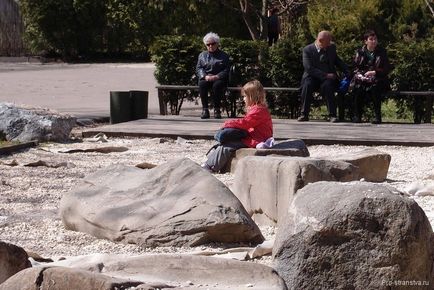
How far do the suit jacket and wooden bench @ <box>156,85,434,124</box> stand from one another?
0.49m

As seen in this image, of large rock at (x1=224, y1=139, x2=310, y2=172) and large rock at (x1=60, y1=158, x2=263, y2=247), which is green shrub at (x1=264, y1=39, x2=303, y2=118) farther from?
large rock at (x1=60, y1=158, x2=263, y2=247)

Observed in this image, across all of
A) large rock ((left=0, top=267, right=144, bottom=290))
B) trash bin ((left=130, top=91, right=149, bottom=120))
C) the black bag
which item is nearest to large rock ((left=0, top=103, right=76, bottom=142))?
trash bin ((left=130, top=91, right=149, bottom=120))

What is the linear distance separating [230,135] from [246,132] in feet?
0.53

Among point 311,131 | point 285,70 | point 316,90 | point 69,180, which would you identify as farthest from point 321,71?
point 69,180

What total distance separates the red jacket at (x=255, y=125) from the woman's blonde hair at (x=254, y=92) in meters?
0.06

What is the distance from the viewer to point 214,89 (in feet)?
52.6

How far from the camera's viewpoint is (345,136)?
13555mm

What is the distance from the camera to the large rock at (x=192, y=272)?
16.3ft

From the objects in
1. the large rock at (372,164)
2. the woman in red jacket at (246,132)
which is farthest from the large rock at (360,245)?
the woman in red jacket at (246,132)

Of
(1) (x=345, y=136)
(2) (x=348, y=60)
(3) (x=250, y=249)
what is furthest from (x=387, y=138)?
(3) (x=250, y=249)

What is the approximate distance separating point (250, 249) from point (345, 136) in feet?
22.9

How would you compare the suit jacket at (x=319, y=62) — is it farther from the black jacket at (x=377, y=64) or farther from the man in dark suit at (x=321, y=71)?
the black jacket at (x=377, y=64)

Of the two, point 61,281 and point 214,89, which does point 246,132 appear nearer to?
point 214,89

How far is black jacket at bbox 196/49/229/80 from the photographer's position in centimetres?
1599
